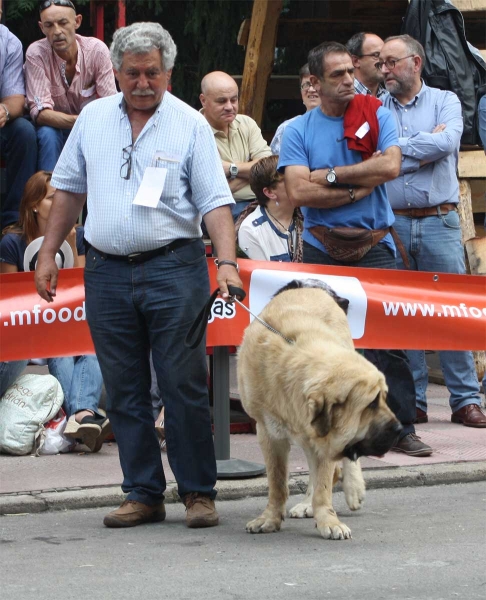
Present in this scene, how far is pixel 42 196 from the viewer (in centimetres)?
808

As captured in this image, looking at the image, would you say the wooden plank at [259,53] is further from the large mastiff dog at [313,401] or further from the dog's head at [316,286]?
the large mastiff dog at [313,401]

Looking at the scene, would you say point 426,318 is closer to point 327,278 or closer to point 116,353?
point 327,278

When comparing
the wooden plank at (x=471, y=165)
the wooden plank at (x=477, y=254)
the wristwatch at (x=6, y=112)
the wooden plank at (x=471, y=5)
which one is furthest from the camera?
the wooden plank at (x=471, y=5)

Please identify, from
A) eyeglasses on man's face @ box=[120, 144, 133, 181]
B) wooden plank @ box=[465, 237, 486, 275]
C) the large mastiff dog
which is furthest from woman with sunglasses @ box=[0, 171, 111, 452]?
wooden plank @ box=[465, 237, 486, 275]

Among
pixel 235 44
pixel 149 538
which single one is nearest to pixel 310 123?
pixel 149 538

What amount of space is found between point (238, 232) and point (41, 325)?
5.16 ft

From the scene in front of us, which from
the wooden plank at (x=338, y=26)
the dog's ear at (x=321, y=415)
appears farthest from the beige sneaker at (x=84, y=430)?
the wooden plank at (x=338, y=26)

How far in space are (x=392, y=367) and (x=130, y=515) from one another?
2.36 m

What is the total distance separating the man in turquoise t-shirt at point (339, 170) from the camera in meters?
7.04

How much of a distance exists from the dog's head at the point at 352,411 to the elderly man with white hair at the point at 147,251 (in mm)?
716

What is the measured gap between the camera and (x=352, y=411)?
5.13m

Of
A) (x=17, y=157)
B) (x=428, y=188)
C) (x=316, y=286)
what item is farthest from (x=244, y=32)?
(x=316, y=286)

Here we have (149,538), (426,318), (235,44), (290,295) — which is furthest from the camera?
(235,44)

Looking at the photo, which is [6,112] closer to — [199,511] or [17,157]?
[17,157]
